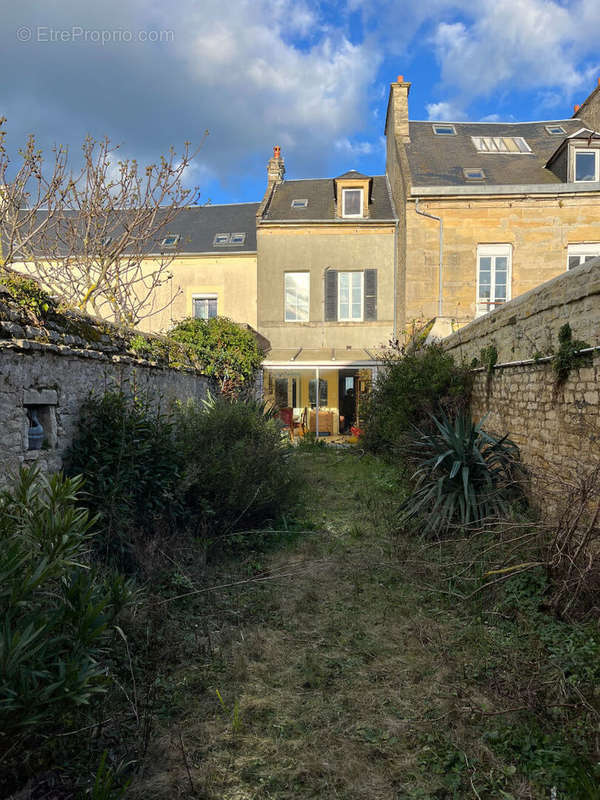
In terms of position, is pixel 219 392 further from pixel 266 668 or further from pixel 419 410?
pixel 266 668

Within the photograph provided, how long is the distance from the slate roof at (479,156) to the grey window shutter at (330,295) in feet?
11.1

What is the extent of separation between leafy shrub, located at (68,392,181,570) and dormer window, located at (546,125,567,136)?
16797 mm

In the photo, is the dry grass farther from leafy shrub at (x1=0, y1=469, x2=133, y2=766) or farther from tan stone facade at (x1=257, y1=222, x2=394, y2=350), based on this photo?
tan stone facade at (x1=257, y1=222, x2=394, y2=350)

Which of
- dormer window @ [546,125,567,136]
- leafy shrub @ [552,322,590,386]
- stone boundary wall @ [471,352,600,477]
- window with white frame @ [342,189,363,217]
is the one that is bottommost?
stone boundary wall @ [471,352,600,477]

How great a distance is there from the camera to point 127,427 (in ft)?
15.8

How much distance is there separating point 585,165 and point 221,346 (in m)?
10.7

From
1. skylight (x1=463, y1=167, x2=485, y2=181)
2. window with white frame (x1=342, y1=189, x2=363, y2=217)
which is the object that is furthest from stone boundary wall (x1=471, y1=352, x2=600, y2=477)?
window with white frame (x1=342, y1=189, x2=363, y2=217)

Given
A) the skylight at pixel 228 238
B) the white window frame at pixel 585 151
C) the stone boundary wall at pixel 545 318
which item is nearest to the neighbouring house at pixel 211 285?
the skylight at pixel 228 238

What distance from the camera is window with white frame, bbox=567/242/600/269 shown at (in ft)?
44.6

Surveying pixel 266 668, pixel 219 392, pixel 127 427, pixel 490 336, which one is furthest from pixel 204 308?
pixel 266 668

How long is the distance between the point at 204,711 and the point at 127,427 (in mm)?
2659

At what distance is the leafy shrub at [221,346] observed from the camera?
1066cm

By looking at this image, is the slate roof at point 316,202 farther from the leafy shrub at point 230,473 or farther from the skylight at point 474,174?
the leafy shrub at point 230,473

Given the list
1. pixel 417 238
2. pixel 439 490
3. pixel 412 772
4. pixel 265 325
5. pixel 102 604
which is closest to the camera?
pixel 102 604
